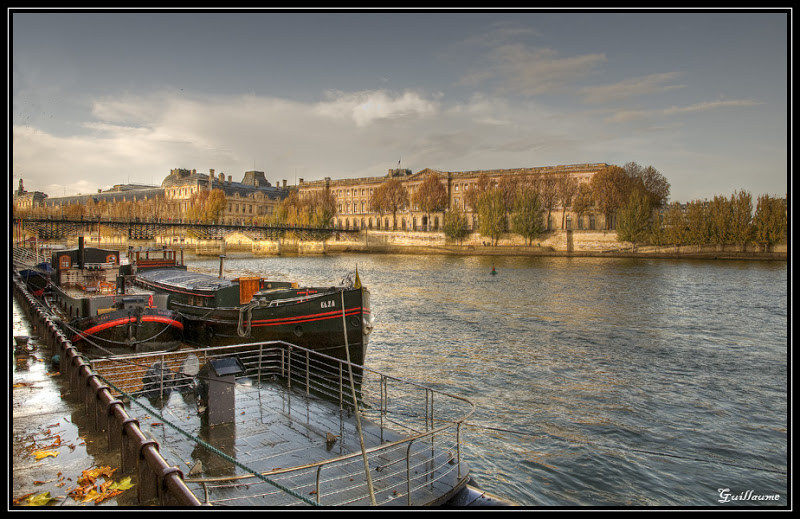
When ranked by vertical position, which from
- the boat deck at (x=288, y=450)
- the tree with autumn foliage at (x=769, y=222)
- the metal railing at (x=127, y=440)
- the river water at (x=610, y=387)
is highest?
the tree with autumn foliage at (x=769, y=222)

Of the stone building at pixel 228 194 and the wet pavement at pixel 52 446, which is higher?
the stone building at pixel 228 194

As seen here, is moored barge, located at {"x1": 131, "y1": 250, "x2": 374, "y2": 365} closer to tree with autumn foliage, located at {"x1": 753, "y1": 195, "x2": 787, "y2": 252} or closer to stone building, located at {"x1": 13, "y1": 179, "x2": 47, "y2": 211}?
tree with autumn foliage, located at {"x1": 753, "y1": 195, "x2": 787, "y2": 252}

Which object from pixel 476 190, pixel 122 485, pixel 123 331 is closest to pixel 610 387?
pixel 122 485

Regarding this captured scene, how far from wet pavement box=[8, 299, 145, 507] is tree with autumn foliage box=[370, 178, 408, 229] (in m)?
109

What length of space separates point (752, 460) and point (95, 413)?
13.6m

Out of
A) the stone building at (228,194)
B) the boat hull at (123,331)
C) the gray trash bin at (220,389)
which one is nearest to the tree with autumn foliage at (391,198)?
the stone building at (228,194)

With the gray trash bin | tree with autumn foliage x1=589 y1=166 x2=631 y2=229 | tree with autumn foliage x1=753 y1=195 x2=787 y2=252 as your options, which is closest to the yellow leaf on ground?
the gray trash bin

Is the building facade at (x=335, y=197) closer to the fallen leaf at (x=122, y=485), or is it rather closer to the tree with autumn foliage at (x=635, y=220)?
the tree with autumn foliage at (x=635, y=220)

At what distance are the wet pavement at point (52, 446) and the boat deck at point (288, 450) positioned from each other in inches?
32.4

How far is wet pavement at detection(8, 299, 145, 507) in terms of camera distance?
6148 mm

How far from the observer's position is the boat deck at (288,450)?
21.7 ft

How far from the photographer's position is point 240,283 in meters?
20.8

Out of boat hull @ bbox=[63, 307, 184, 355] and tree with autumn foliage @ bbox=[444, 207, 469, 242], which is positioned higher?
tree with autumn foliage @ bbox=[444, 207, 469, 242]

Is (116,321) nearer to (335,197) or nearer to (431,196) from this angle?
(431,196)
